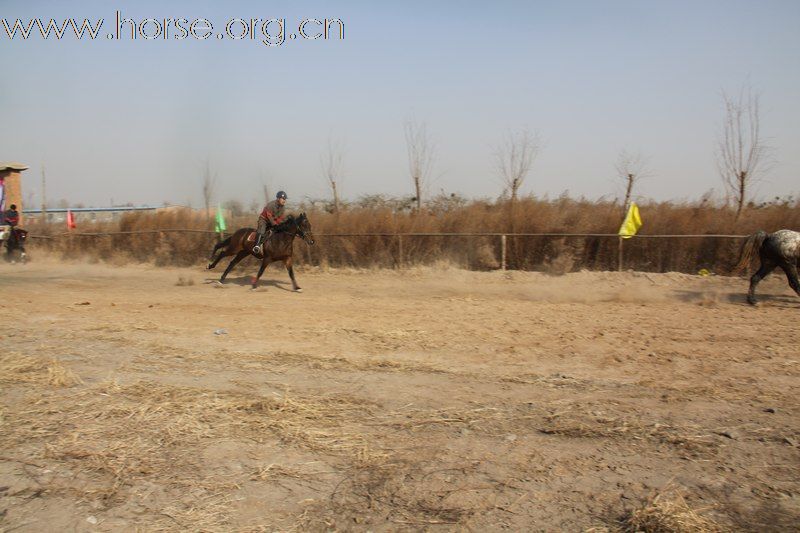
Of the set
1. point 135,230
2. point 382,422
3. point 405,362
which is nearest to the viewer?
point 382,422

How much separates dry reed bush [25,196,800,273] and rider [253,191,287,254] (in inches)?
183

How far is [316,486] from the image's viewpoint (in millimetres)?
4043

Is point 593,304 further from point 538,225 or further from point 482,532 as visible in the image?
point 482,532

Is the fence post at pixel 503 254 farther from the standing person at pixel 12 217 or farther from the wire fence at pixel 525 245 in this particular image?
the standing person at pixel 12 217

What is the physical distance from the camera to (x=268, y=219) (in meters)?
14.1

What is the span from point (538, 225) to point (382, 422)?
13.3 metres

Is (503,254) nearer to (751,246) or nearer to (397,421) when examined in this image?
(751,246)

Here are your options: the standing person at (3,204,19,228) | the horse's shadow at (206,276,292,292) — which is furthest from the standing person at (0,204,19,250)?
the horse's shadow at (206,276,292,292)

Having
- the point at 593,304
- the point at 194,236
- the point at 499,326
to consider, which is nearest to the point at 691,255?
the point at 593,304

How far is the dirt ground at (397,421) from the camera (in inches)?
148

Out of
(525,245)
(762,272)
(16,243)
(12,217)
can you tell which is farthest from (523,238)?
(12,217)

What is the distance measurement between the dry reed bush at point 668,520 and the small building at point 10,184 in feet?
91.0

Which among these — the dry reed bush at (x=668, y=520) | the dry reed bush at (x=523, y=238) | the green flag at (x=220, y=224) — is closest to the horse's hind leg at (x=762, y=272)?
the dry reed bush at (x=523, y=238)

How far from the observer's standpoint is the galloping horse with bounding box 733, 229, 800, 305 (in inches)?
451
